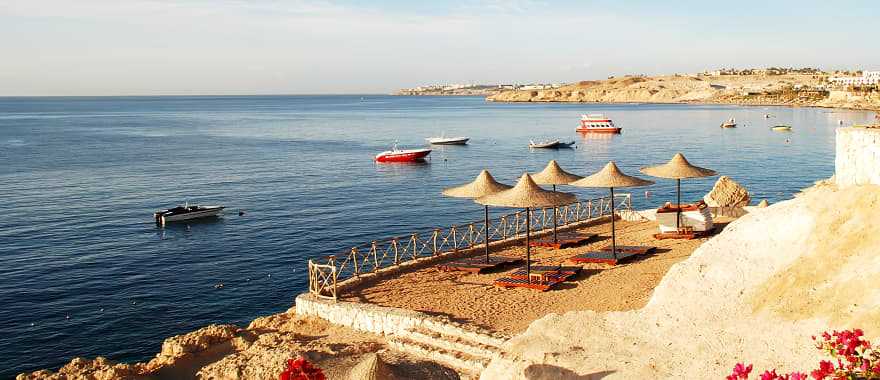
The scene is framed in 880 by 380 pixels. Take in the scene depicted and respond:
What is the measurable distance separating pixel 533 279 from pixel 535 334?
19.9 ft

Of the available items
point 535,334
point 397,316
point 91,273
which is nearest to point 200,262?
point 91,273

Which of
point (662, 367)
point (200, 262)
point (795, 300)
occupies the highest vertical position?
point (795, 300)

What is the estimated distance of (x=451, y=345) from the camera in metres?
15.2

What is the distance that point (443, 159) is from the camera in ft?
249

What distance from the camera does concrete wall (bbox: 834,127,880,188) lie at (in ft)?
44.7

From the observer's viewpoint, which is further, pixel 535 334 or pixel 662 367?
pixel 535 334

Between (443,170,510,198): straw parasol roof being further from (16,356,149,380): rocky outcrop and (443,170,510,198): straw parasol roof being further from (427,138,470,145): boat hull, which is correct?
(427,138,470,145): boat hull

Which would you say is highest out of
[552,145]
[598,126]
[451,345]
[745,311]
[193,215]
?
[745,311]

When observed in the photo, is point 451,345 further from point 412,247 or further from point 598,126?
point 598,126

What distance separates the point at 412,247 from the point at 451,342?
17.4 meters

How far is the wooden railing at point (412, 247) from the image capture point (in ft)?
63.8

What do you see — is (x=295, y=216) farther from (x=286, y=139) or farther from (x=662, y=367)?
(x=286, y=139)

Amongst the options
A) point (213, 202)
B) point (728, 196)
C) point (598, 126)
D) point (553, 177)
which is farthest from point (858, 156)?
point (598, 126)

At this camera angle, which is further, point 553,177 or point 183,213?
point 183,213
